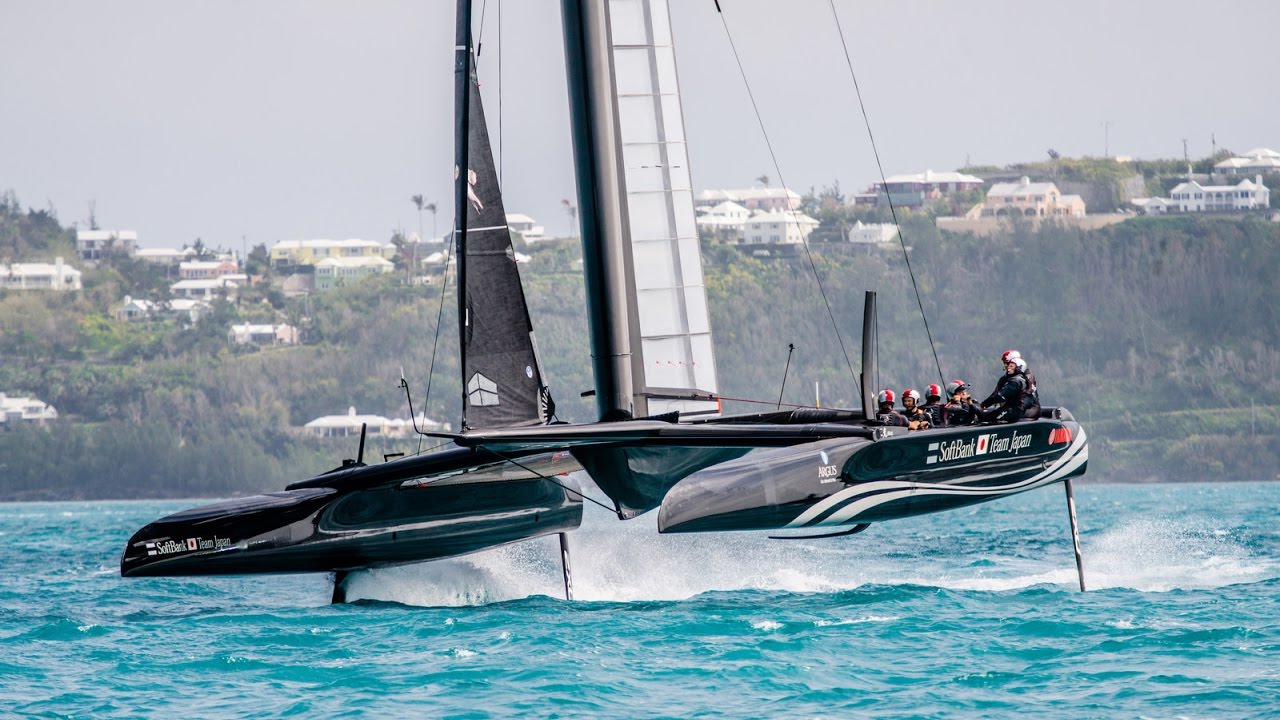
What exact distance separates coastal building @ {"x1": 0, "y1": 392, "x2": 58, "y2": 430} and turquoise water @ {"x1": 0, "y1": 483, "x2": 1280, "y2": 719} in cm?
6075

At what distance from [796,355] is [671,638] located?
199 ft

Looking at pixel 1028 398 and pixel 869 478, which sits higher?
pixel 1028 398

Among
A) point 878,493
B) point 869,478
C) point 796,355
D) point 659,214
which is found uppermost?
point 659,214

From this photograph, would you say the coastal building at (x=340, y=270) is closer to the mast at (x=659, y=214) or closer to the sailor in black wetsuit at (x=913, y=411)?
the mast at (x=659, y=214)

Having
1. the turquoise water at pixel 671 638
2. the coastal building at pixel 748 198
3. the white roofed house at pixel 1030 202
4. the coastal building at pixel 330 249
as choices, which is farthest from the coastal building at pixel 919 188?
the turquoise water at pixel 671 638

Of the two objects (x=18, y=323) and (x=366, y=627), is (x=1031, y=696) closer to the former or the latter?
(x=366, y=627)

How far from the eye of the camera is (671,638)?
9.79 m

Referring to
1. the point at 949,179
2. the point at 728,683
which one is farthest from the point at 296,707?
the point at 949,179

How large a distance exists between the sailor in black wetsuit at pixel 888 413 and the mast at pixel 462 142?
114 inches

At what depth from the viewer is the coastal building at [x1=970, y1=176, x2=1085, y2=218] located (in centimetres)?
8494

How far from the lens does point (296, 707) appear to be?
26.0 feet

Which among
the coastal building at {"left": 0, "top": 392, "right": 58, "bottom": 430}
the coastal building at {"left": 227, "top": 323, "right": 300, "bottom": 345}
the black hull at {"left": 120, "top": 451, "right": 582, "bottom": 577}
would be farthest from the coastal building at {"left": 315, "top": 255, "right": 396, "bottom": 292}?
the black hull at {"left": 120, "top": 451, "right": 582, "bottom": 577}

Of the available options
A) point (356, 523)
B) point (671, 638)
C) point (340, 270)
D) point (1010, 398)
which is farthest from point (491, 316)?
point (340, 270)

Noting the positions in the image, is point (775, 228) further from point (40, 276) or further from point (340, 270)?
point (40, 276)
